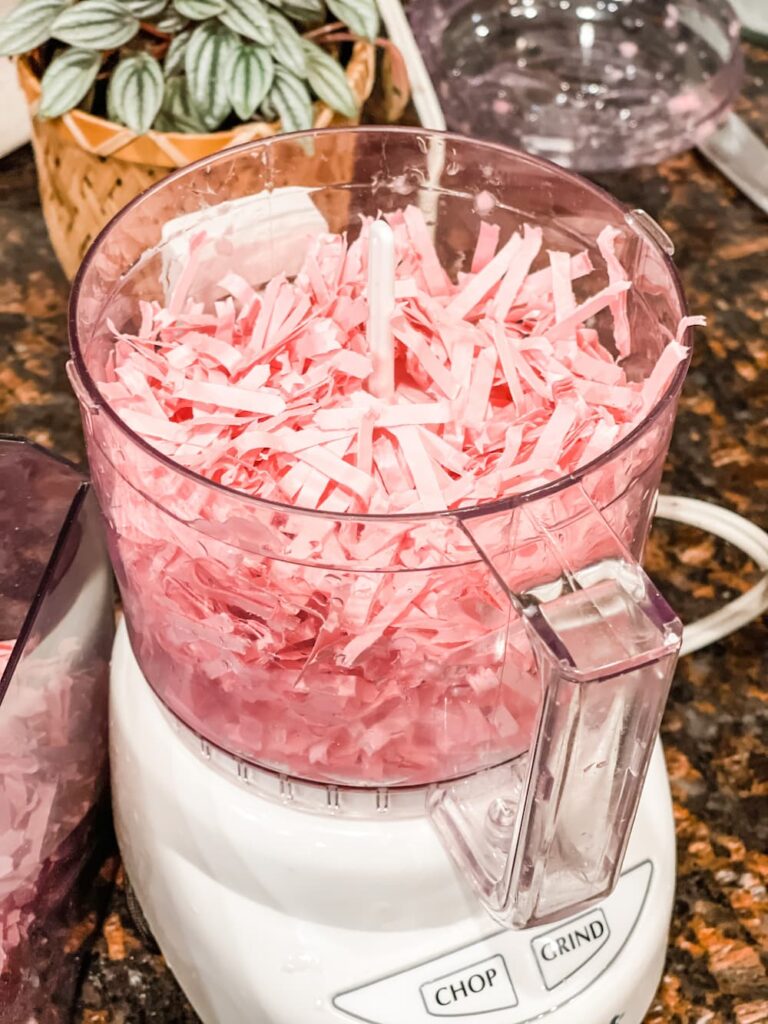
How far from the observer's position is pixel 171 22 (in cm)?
78

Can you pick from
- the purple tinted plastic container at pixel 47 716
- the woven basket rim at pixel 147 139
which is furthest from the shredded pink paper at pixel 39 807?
the woven basket rim at pixel 147 139

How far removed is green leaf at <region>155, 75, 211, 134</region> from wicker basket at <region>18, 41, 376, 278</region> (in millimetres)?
14

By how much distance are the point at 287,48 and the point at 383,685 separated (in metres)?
0.46

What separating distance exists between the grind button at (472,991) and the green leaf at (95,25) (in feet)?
1.90

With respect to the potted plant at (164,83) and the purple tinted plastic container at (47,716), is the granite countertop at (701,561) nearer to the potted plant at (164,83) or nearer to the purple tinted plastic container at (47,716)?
the purple tinted plastic container at (47,716)

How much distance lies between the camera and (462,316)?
0.56 meters

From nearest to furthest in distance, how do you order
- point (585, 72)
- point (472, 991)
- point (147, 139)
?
point (472, 991) → point (147, 139) → point (585, 72)

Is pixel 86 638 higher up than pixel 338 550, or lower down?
lower down

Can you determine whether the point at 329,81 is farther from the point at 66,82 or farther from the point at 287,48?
the point at 66,82

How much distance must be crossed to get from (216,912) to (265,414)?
228 mm

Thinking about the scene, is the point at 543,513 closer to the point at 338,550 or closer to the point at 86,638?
the point at 338,550

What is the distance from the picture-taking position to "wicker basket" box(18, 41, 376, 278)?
0.74m

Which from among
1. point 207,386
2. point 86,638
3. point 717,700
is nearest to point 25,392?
point 86,638

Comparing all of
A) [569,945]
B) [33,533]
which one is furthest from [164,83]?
[569,945]
